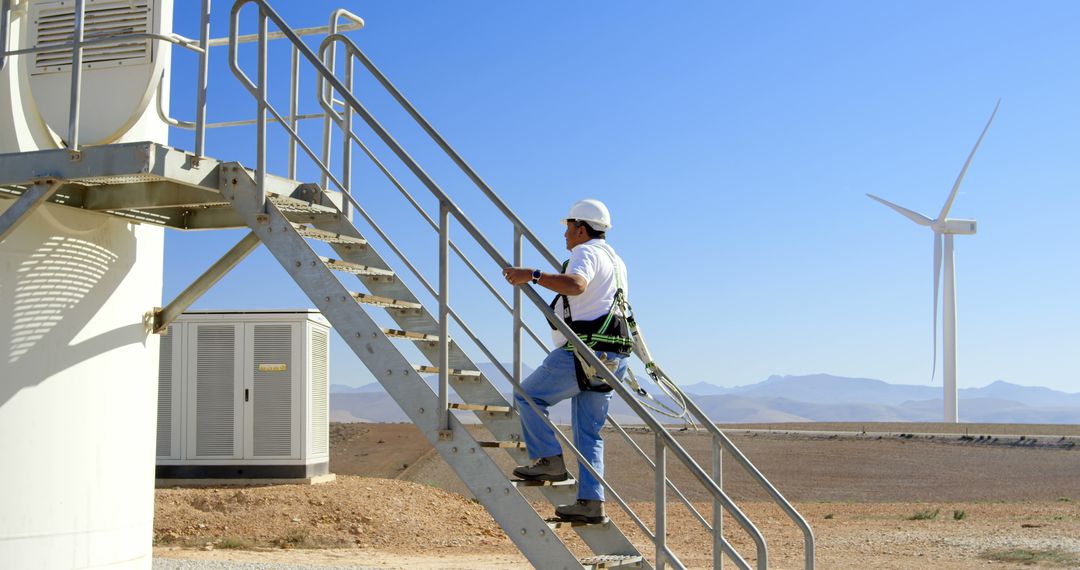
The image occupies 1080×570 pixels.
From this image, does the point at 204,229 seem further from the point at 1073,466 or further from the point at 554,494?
the point at 1073,466

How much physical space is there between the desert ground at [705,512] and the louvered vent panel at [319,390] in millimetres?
781

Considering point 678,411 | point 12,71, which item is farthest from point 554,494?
point 12,71

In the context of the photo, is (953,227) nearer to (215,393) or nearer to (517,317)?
(215,393)

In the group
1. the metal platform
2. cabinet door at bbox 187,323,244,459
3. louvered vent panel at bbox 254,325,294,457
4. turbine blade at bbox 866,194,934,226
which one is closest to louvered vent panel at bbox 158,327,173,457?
cabinet door at bbox 187,323,244,459

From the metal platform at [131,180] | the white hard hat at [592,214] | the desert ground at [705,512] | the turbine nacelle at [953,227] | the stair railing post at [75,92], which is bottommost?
the desert ground at [705,512]

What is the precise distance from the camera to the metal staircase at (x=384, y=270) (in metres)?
7.04

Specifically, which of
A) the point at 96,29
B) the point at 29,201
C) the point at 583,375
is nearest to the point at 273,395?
the point at 96,29

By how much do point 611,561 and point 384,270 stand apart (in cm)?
281

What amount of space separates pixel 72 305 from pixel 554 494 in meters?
4.37

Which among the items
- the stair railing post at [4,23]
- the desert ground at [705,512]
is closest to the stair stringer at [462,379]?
the stair railing post at [4,23]

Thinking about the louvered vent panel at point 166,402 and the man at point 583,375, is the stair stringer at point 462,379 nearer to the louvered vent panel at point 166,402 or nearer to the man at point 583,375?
the man at point 583,375

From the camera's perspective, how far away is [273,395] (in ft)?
59.7

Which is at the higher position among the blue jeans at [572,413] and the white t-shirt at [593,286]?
the white t-shirt at [593,286]

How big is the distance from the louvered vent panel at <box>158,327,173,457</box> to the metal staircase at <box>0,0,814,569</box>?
29.8 ft
